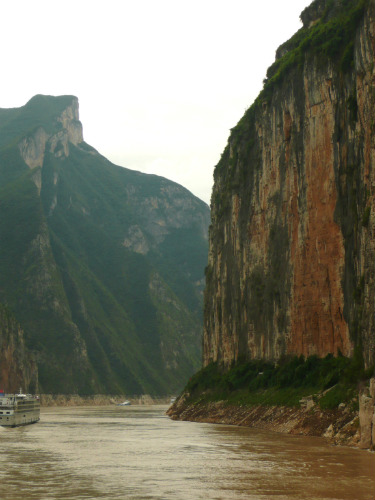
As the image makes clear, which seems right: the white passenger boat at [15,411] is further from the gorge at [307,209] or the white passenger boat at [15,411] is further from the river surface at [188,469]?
the river surface at [188,469]

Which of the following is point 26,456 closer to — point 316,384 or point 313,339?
point 316,384

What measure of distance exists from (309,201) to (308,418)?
79.1 ft

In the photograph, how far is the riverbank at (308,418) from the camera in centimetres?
4647

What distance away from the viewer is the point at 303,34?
9638 cm

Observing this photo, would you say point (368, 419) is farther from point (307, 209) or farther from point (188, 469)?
point (307, 209)

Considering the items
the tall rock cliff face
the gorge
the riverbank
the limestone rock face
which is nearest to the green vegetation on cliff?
the gorge

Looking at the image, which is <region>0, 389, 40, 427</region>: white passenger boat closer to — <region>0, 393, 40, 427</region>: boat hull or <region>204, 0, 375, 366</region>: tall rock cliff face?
<region>0, 393, 40, 427</region>: boat hull

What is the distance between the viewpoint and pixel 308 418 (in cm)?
6244

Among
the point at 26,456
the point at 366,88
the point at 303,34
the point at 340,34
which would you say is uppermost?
the point at 303,34

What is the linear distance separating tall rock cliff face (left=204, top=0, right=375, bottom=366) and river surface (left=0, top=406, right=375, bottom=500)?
11766 millimetres

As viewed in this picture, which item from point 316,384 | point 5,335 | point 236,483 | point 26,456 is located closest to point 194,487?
point 236,483

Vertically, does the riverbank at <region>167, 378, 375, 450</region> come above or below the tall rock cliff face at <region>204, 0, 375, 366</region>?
below

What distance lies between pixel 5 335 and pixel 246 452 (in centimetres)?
15749

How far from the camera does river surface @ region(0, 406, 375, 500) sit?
31859mm
